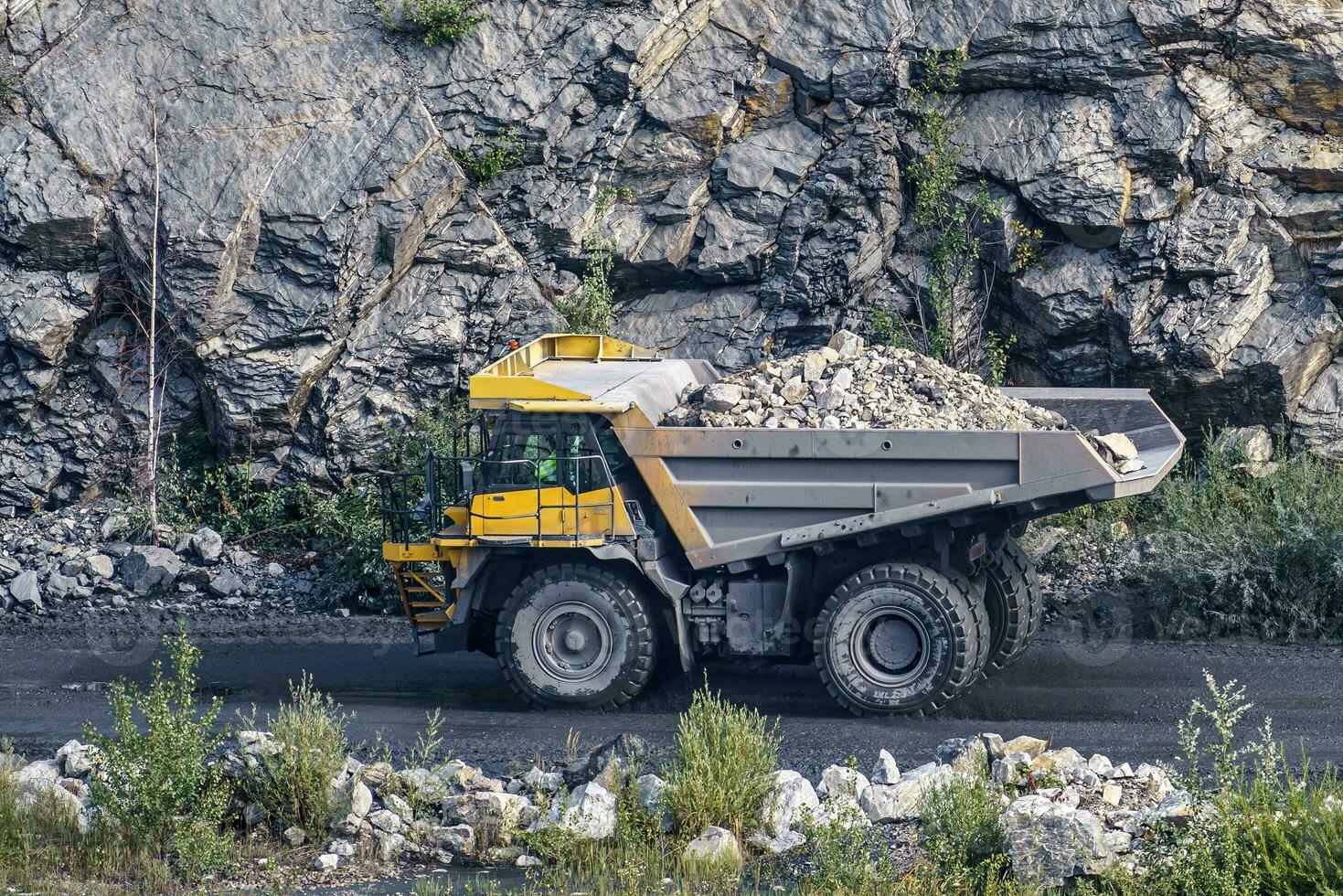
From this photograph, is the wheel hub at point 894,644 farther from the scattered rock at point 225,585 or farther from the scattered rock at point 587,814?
the scattered rock at point 225,585

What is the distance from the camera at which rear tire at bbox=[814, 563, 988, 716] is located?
9.51m

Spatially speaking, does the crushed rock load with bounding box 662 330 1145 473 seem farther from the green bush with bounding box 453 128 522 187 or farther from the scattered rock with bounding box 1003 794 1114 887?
the green bush with bounding box 453 128 522 187

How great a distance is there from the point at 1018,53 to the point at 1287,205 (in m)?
3.41

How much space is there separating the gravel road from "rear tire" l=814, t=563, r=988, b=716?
0.18 meters

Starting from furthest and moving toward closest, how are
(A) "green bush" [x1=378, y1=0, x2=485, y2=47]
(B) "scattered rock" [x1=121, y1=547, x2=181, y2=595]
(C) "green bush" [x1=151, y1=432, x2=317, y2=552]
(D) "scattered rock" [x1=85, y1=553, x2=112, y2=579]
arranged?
(A) "green bush" [x1=378, y1=0, x2=485, y2=47]
(C) "green bush" [x1=151, y1=432, x2=317, y2=552]
(D) "scattered rock" [x1=85, y1=553, x2=112, y2=579]
(B) "scattered rock" [x1=121, y1=547, x2=181, y2=595]

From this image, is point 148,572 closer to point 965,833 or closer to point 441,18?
point 441,18

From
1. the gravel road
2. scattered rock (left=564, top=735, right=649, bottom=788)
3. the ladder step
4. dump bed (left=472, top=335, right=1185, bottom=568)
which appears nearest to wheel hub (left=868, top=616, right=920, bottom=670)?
the gravel road

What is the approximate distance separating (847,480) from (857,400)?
0.66 meters

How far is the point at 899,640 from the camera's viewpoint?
9711 mm

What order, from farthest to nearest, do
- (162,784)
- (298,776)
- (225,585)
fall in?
(225,585)
(298,776)
(162,784)

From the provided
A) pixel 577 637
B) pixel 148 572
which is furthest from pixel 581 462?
pixel 148 572

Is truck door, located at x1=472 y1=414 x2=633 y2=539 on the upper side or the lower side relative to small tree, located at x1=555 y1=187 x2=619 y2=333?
lower

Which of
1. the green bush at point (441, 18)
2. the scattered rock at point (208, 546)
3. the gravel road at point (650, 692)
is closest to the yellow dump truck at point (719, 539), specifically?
the gravel road at point (650, 692)

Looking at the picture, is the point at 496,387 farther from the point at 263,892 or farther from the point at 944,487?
the point at 263,892
